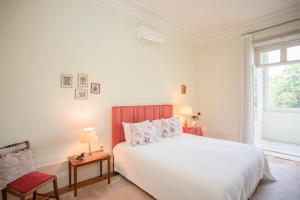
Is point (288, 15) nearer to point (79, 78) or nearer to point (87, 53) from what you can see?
point (87, 53)

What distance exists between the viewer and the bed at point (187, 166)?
1669 millimetres

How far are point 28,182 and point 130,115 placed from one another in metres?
1.77

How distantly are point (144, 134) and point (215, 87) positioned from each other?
2.72 m

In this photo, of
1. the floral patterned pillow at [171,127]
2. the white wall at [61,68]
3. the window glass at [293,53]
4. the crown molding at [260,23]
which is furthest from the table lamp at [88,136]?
the window glass at [293,53]

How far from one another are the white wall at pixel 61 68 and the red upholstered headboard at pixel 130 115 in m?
0.12

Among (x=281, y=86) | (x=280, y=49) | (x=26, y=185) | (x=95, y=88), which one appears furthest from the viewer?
(x=281, y=86)

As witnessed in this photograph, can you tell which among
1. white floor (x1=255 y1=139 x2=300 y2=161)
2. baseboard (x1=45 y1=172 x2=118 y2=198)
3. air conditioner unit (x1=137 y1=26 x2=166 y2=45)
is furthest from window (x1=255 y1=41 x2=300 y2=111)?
baseboard (x1=45 y1=172 x2=118 y2=198)

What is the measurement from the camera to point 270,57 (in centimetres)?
393

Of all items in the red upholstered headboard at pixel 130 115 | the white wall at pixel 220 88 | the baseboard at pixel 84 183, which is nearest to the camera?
the baseboard at pixel 84 183

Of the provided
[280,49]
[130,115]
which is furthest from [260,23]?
[130,115]

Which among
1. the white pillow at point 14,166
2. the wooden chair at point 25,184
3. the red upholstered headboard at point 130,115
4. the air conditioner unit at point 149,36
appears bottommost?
the wooden chair at point 25,184

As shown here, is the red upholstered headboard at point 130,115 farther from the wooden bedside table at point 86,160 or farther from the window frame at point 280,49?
the window frame at point 280,49

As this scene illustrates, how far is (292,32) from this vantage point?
3.37 metres

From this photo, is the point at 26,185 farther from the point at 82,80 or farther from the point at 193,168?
the point at 193,168
